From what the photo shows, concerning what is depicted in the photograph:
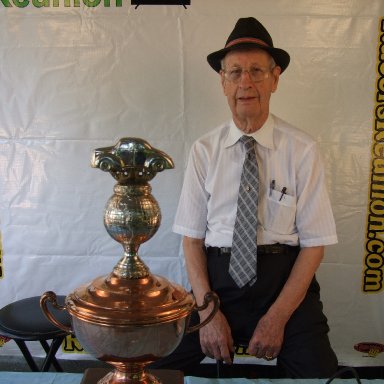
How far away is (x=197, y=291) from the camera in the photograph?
1.74 m

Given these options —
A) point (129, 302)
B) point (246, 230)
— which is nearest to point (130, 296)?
point (129, 302)

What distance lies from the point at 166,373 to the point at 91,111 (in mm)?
1445

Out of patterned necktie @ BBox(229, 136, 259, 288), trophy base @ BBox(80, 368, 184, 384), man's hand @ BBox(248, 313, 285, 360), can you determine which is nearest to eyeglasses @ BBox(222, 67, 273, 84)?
patterned necktie @ BBox(229, 136, 259, 288)

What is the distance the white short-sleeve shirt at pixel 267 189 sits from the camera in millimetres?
1701

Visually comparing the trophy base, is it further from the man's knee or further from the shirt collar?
the shirt collar

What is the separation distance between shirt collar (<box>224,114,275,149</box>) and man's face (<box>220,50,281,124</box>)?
1.6 inches

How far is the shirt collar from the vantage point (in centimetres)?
175

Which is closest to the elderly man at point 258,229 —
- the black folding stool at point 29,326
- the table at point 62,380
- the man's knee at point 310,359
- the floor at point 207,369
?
the man's knee at point 310,359

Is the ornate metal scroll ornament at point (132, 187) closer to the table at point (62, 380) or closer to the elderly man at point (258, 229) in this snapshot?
the table at point (62, 380)

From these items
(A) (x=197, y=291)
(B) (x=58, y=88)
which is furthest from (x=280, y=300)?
(B) (x=58, y=88)

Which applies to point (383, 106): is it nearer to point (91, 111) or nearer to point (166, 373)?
point (91, 111)

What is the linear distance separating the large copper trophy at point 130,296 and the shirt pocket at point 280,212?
0.95 metres

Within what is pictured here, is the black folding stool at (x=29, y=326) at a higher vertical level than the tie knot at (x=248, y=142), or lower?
lower

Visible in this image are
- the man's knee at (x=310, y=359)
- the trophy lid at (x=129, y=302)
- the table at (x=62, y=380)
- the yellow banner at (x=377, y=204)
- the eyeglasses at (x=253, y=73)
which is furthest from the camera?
the yellow banner at (x=377, y=204)
